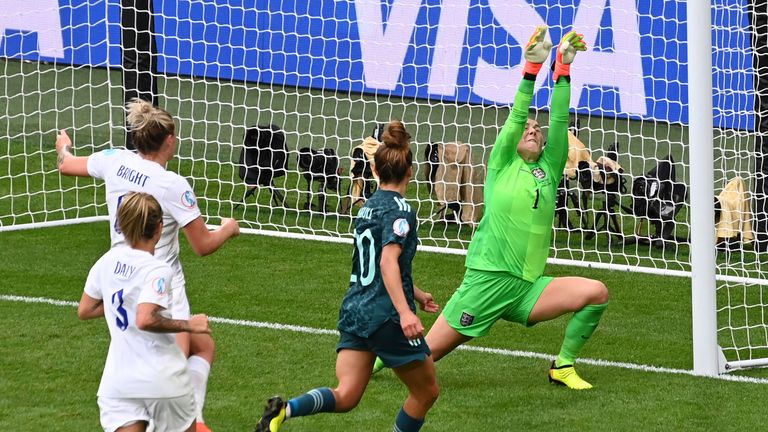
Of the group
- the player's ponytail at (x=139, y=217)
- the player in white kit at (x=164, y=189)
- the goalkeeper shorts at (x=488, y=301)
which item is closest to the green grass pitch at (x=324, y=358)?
the goalkeeper shorts at (x=488, y=301)

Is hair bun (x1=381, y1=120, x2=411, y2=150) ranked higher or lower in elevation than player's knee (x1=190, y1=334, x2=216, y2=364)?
higher

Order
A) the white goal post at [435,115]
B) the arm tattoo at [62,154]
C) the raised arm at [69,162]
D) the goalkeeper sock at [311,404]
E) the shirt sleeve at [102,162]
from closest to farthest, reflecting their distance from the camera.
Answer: the goalkeeper sock at [311,404] < the shirt sleeve at [102,162] < the raised arm at [69,162] < the arm tattoo at [62,154] < the white goal post at [435,115]

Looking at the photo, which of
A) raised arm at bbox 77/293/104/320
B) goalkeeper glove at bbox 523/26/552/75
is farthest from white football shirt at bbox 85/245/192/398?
goalkeeper glove at bbox 523/26/552/75

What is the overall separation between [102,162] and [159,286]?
1410mm

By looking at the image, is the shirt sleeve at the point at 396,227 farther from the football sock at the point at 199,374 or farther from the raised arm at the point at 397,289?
the football sock at the point at 199,374

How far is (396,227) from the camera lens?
6129 millimetres

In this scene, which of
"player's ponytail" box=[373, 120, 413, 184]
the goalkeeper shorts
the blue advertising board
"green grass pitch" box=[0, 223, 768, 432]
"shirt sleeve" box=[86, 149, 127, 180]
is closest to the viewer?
"player's ponytail" box=[373, 120, 413, 184]

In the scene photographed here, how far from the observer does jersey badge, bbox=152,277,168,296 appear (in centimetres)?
530

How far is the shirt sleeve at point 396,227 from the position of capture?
6129mm

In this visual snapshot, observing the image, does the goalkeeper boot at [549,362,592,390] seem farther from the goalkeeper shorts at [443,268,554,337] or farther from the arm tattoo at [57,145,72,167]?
the arm tattoo at [57,145,72,167]

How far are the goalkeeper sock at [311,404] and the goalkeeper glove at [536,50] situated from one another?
2431 mm

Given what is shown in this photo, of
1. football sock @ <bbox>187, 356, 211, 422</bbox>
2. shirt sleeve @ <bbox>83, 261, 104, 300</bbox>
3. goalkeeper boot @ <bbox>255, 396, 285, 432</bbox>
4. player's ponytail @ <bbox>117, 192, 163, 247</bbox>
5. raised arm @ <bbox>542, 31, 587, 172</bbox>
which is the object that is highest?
raised arm @ <bbox>542, 31, 587, 172</bbox>

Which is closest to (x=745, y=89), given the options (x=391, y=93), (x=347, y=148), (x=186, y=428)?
(x=391, y=93)

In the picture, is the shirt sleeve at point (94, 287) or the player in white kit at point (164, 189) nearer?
the shirt sleeve at point (94, 287)
